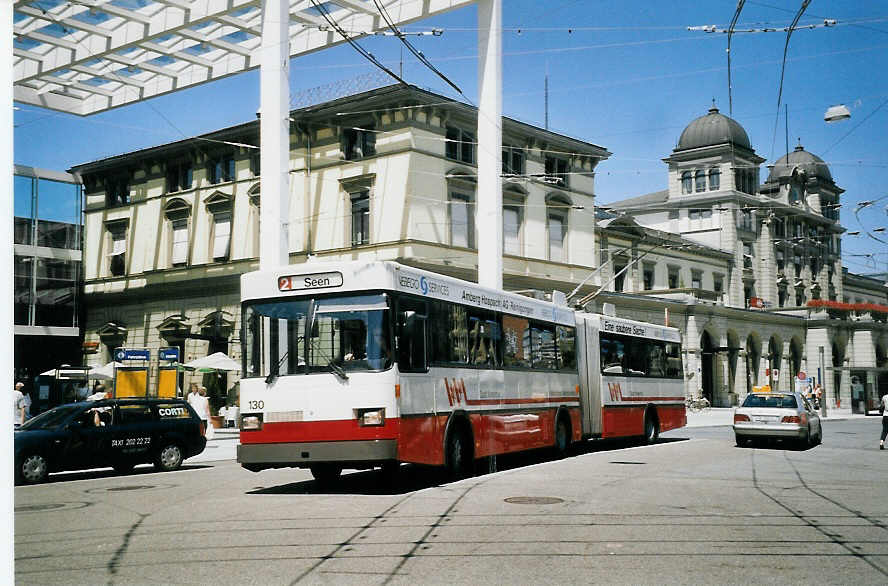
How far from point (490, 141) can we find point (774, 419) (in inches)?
483

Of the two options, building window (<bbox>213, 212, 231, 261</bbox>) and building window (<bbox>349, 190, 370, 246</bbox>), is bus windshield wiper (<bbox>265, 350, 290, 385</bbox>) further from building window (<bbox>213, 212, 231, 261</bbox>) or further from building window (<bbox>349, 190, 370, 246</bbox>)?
building window (<bbox>213, 212, 231, 261</bbox>)

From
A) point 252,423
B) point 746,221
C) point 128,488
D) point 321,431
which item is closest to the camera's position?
point 321,431

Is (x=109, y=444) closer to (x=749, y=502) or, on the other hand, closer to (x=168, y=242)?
(x=749, y=502)

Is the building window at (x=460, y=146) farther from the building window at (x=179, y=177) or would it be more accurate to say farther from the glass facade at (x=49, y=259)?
the glass facade at (x=49, y=259)

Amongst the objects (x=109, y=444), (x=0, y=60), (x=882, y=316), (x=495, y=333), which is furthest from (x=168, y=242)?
(x=882, y=316)

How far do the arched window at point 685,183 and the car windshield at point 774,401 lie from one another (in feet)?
149

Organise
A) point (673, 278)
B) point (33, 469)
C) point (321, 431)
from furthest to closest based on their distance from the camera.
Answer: point (673, 278) < point (33, 469) < point (321, 431)

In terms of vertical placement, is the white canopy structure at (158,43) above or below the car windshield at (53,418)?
above

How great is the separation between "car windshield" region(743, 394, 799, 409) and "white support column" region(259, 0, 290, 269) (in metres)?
13.6

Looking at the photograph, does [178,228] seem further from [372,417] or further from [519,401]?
[372,417]

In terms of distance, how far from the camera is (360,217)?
38.2 metres

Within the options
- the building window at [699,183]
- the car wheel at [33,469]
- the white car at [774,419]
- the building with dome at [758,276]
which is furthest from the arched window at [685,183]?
the car wheel at [33,469]

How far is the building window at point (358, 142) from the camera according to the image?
38.2 m

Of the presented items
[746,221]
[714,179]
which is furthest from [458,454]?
[746,221]
